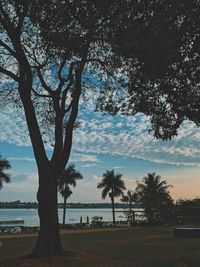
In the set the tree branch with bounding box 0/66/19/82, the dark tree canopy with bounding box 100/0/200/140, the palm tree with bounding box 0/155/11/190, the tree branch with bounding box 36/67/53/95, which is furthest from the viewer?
the palm tree with bounding box 0/155/11/190

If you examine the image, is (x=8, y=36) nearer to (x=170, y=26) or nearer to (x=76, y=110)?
(x=76, y=110)

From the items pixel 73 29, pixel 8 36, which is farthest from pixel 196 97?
pixel 8 36

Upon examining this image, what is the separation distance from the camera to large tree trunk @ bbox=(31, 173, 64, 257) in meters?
16.2

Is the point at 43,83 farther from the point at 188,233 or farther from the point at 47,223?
the point at 188,233

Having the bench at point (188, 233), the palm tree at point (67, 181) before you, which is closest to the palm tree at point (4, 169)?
the palm tree at point (67, 181)

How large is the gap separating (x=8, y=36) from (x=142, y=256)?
9.64m

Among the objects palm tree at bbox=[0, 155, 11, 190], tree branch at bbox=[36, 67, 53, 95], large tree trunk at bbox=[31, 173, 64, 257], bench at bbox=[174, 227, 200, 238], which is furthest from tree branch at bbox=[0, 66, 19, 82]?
palm tree at bbox=[0, 155, 11, 190]

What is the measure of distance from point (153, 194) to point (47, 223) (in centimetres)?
6369

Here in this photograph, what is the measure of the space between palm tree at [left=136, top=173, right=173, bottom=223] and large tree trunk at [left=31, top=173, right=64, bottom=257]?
59.8 meters

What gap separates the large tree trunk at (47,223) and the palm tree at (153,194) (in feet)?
196

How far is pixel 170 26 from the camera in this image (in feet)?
41.1

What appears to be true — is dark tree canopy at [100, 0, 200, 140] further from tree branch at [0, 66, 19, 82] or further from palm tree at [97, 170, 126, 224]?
palm tree at [97, 170, 126, 224]

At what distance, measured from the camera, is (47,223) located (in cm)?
1628

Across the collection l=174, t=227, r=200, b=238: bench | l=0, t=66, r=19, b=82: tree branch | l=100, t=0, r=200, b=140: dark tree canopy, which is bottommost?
l=174, t=227, r=200, b=238: bench
